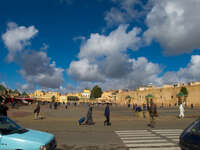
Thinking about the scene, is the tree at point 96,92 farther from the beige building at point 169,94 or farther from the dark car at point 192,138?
the dark car at point 192,138

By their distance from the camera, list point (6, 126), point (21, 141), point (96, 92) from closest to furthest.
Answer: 1. point (21, 141)
2. point (6, 126)
3. point (96, 92)

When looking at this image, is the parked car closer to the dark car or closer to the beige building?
the dark car

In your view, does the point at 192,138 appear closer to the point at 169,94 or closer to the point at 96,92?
the point at 169,94

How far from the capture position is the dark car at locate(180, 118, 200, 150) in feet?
15.3

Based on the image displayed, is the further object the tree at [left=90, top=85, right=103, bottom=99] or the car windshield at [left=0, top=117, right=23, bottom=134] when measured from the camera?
the tree at [left=90, top=85, right=103, bottom=99]

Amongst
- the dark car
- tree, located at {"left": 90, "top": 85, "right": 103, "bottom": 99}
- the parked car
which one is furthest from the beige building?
the parked car

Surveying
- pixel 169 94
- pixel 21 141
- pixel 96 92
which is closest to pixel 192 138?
pixel 21 141

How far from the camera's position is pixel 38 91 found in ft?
573

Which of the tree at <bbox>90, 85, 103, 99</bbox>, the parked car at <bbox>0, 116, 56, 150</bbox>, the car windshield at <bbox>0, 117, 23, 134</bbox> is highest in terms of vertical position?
the tree at <bbox>90, 85, 103, 99</bbox>

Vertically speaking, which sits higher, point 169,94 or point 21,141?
point 169,94

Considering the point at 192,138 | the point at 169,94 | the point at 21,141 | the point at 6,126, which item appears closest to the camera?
the point at 192,138

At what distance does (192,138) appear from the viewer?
15.9 feet

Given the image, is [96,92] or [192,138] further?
[96,92]

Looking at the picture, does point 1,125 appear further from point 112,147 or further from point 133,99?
point 133,99
